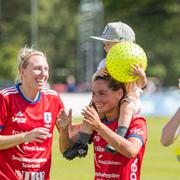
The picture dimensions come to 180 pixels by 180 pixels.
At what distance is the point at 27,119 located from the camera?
6820 mm

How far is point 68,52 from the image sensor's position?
76.2 meters

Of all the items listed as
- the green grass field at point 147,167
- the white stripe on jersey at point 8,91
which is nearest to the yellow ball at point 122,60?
the white stripe on jersey at point 8,91

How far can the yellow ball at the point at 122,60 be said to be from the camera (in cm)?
589

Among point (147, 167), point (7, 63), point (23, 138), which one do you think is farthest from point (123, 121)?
point (7, 63)

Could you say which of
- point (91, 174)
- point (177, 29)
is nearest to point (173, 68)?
point (177, 29)

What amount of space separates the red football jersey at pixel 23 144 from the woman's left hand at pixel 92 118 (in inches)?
47.5

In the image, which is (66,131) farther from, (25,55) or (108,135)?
A: (25,55)

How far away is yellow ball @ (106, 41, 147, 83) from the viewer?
589cm

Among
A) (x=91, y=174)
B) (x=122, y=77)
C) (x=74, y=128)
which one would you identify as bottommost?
(x=91, y=174)

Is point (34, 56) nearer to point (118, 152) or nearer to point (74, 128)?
point (74, 128)

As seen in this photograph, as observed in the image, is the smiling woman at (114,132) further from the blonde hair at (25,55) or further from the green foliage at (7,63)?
the green foliage at (7,63)

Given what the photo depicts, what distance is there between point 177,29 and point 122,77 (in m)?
48.9

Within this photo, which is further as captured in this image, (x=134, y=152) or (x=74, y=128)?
(x=74, y=128)

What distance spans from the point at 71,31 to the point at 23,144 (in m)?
68.3
